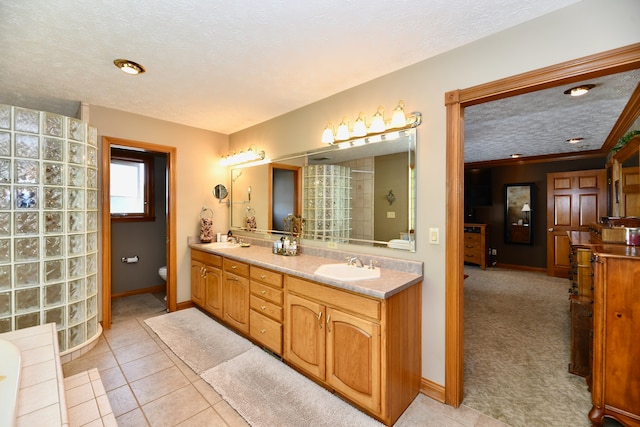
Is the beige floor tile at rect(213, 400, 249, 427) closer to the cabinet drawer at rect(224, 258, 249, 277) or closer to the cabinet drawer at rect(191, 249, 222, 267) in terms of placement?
the cabinet drawer at rect(224, 258, 249, 277)

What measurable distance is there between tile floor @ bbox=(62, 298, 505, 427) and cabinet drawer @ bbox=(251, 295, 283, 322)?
657 millimetres

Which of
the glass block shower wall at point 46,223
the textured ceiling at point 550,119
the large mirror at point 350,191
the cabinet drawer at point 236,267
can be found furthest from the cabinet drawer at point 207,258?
the textured ceiling at point 550,119

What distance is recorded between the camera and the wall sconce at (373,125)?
6.46 feet

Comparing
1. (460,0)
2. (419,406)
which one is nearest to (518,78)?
(460,0)

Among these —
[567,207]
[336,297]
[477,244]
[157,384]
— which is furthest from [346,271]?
[567,207]

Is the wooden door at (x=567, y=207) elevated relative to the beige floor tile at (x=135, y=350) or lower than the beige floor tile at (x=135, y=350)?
elevated

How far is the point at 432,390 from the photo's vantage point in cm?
189

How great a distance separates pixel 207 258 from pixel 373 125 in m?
2.38

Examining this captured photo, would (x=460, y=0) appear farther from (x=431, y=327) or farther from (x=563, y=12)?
(x=431, y=327)

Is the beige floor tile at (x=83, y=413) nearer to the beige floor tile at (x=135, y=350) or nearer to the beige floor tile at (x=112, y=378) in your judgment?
the beige floor tile at (x=112, y=378)

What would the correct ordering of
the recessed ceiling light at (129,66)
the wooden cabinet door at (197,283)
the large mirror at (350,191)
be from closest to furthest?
the recessed ceiling light at (129,66)
the large mirror at (350,191)
the wooden cabinet door at (197,283)

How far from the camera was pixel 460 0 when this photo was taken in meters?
1.40

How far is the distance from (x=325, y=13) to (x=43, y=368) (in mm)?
2254

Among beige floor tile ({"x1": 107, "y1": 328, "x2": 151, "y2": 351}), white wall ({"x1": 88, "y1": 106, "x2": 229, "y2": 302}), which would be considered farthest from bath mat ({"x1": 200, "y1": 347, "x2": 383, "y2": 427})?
white wall ({"x1": 88, "y1": 106, "x2": 229, "y2": 302})
